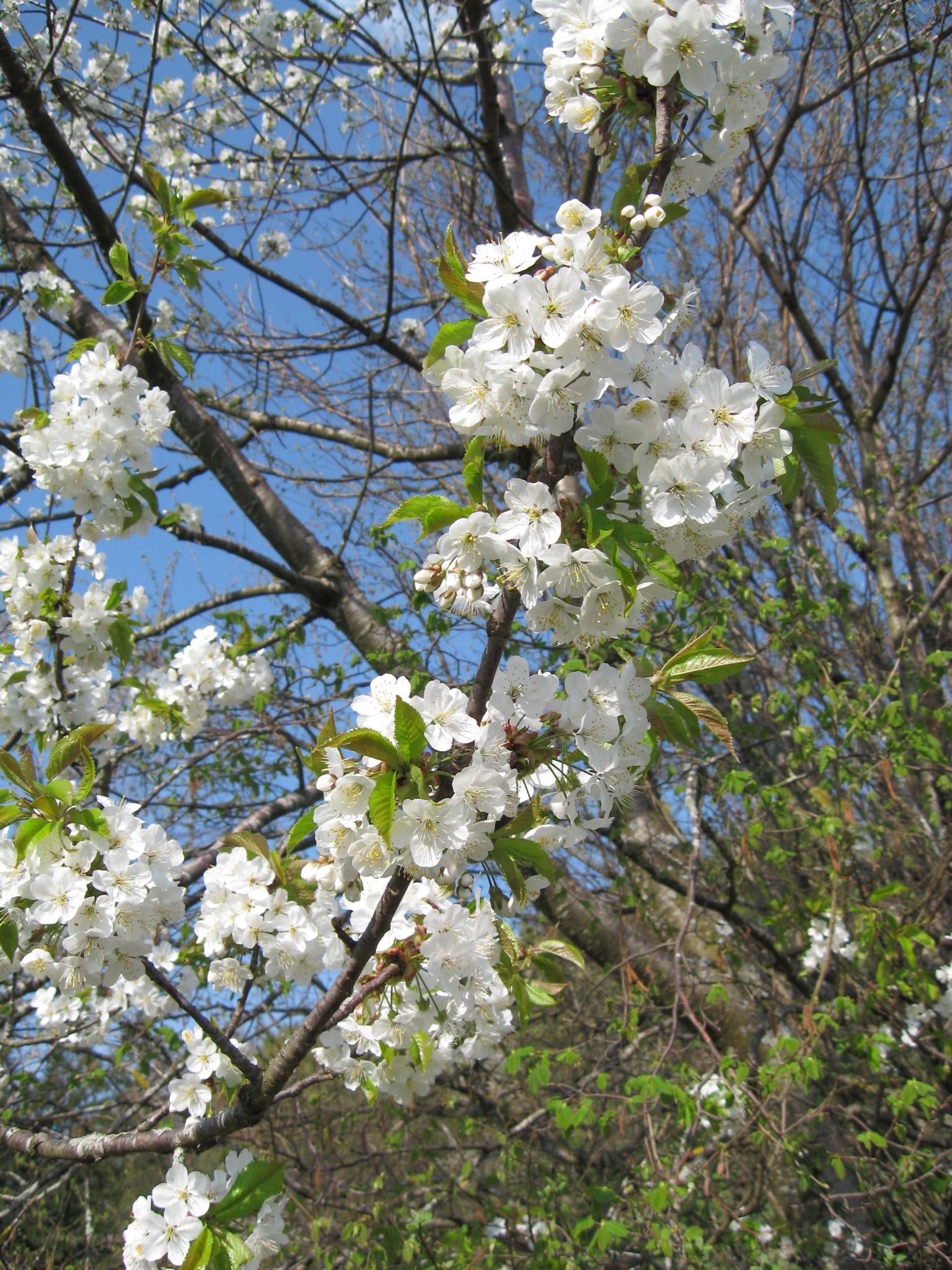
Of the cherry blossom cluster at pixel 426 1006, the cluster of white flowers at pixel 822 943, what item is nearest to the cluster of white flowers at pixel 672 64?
the cherry blossom cluster at pixel 426 1006

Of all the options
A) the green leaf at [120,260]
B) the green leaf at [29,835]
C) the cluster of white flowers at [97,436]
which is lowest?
the green leaf at [29,835]

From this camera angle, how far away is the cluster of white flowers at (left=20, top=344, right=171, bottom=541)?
2.41m

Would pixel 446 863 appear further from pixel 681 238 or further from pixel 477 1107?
pixel 681 238

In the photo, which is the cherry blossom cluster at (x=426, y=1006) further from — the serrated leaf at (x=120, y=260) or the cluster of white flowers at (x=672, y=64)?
the serrated leaf at (x=120, y=260)

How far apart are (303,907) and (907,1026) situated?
2968mm

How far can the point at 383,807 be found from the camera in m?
0.99

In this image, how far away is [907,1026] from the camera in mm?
3340

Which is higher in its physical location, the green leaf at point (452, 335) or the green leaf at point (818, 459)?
the green leaf at point (452, 335)

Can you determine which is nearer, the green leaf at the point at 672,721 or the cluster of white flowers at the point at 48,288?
the green leaf at the point at 672,721

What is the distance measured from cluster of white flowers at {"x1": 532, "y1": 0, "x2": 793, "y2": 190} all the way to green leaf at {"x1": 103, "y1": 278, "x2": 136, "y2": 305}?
162 centimetres

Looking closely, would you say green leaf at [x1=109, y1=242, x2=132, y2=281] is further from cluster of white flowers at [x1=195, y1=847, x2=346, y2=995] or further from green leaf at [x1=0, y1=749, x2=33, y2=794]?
cluster of white flowers at [x1=195, y1=847, x2=346, y2=995]

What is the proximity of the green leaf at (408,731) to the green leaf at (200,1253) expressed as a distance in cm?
112

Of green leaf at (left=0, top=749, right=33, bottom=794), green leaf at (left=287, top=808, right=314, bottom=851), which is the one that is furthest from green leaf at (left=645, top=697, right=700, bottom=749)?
green leaf at (left=0, top=749, right=33, bottom=794)

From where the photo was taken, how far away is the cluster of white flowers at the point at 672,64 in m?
1.12
